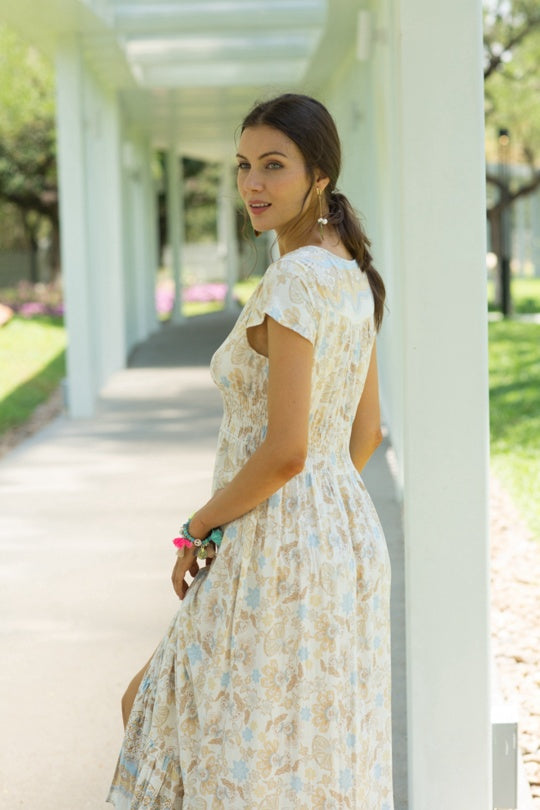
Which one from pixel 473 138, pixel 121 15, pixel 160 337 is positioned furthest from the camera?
pixel 160 337

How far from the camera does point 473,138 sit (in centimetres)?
244

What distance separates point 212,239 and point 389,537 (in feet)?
133

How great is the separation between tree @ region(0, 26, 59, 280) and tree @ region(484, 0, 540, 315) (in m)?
8.88

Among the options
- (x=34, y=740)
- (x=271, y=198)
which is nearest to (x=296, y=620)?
(x=271, y=198)

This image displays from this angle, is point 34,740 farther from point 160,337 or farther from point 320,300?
point 160,337

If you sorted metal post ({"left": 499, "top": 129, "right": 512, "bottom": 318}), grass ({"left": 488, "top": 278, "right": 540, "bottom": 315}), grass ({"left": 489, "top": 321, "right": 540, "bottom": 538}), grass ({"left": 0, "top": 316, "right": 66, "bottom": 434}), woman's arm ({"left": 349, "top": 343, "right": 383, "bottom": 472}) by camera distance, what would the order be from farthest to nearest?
grass ({"left": 488, "top": 278, "right": 540, "bottom": 315}) < metal post ({"left": 499, "top": 129, "right": 512, "bottom": 318}) < grass ({"left": 0, "top": 316, "right": 66, "bottom": 434}) < grass ({"left": 489, "top": 321, "right": 540, "bottom": 538}) < woman's arm ({"left": 349, "top": 343, "right": 383, "bottom": 472})

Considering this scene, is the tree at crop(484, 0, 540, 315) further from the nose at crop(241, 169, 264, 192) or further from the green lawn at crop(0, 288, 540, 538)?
the nose at crop(241, 169, 264, 192)

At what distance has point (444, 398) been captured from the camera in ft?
8.16

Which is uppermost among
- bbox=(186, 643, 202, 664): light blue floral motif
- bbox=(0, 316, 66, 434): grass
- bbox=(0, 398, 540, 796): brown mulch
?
bbox=(186, 643, 202, 664): light blue floral motif

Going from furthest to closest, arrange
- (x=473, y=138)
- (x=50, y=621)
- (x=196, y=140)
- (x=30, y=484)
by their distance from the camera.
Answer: (x=196, y=140) < (x=30, y=484) < (x=50, y=621) < (x=473, y=138)

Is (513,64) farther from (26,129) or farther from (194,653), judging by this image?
(194,653)

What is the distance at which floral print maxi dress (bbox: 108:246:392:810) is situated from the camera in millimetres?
2162

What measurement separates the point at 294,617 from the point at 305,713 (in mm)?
176

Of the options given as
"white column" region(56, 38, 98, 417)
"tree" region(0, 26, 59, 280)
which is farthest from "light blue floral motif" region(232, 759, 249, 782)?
"tree" region(0, 26, 59, 280)
